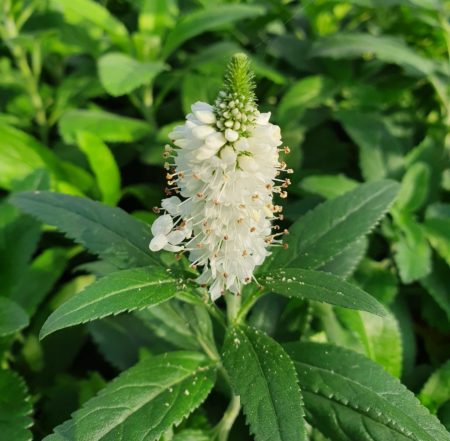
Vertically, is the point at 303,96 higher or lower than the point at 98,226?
higher

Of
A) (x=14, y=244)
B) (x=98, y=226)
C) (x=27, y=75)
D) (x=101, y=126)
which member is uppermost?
(x=27, y=75)

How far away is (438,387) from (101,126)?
1.61 meters

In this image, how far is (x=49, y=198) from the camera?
1609 millimetres

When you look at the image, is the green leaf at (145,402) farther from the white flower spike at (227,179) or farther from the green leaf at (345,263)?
the green leaf at (345,263)

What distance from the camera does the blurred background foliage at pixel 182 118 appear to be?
190 cm

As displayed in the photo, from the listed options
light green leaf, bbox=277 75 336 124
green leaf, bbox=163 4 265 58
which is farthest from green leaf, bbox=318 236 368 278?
green leaf, bbox=163 4 265 58

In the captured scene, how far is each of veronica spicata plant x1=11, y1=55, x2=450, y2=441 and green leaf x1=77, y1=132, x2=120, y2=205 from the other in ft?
1.88

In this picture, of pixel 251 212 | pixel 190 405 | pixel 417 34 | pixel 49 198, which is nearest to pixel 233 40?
pixel 417 34

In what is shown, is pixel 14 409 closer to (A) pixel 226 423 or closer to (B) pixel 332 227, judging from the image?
(A) pixel 226 423

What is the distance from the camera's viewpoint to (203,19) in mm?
2363

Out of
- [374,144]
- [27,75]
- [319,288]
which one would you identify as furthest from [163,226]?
[27,75]

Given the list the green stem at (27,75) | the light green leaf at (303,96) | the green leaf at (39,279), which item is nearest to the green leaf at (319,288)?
the green leaf at (39,279)

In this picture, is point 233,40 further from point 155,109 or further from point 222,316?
point 222,316

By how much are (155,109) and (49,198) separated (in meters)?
1.16
